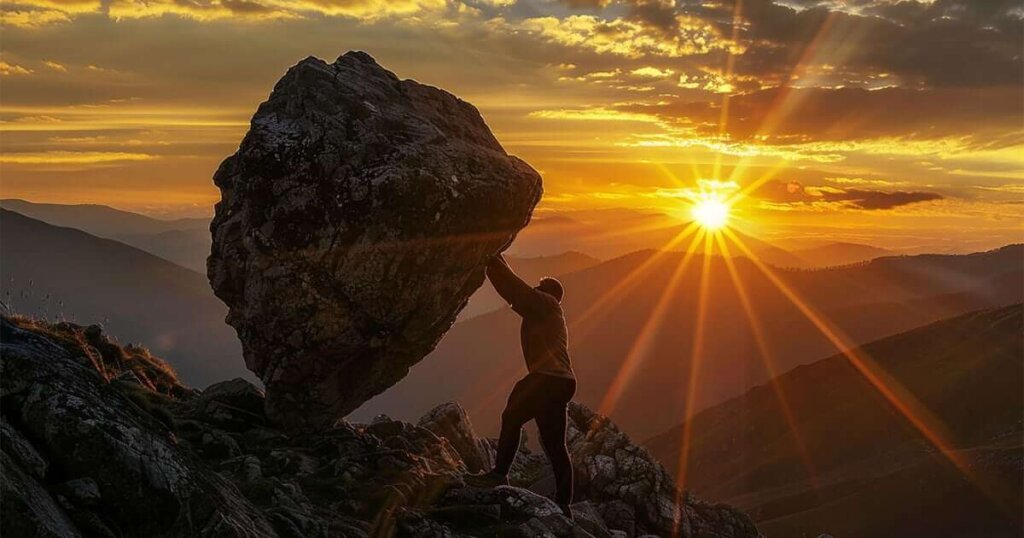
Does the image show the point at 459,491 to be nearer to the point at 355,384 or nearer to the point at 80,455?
the point at 355,384

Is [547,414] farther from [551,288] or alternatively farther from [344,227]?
[344,227]

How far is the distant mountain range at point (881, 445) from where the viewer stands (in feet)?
246

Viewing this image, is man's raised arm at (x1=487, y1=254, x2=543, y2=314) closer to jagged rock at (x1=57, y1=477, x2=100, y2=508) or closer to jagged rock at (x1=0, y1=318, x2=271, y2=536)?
jagged rock at (x1=0, y1=318, x2=271, y2=536)

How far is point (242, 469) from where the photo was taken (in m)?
15.5

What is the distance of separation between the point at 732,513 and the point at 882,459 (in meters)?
95.6

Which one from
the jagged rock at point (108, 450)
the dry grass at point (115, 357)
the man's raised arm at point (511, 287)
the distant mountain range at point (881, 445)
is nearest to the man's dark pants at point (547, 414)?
the man's raised arm at point (511, 287)

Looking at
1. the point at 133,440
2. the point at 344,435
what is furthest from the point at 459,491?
the point at 133,440

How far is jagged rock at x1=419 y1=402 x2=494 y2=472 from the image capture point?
2434 cm

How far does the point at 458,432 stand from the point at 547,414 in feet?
26.8

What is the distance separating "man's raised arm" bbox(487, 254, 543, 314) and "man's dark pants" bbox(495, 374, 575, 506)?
1817 mm

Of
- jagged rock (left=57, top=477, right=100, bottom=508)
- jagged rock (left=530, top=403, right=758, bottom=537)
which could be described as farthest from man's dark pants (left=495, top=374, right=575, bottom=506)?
jagged rock (left=57, top=477, right=100, bottom=508)

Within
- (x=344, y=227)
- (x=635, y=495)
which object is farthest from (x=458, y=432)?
(x=344, y=227)

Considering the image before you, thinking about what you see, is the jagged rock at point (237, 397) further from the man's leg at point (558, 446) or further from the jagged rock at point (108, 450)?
the jagged rock at point (108, 450)

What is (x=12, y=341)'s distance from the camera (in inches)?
416
